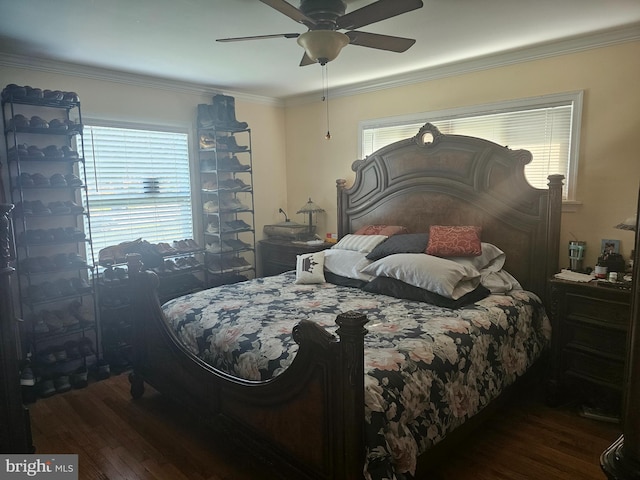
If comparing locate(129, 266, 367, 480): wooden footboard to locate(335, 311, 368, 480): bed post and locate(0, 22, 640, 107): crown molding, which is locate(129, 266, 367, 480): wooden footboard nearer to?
locate(335, 311, 368, 480): bed post

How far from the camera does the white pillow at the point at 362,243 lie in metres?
3.62

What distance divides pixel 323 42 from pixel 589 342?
2.42 meters

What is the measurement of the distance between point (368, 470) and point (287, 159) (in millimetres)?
4115

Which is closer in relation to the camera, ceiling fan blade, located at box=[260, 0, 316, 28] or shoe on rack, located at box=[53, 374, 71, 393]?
ceiling fan blade, located at box=[260, 0, 316, 28]

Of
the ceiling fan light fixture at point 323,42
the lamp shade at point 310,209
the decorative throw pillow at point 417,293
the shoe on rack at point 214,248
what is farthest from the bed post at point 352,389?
the lamp shade at point 310,209

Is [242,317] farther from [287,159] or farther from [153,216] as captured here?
[287,159]

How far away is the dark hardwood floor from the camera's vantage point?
7.29 feet

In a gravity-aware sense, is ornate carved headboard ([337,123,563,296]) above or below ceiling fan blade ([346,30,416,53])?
below

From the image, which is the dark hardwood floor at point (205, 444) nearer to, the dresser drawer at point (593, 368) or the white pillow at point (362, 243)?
the dresser drawer at point (593, 368)

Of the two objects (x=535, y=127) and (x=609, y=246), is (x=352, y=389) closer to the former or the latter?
(x=609, y=246)

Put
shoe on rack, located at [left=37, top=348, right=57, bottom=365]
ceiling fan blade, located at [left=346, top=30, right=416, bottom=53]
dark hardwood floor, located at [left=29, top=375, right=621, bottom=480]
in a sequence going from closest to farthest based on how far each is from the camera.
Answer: dark hardwood floor, located at [left=29, top=375, right=621, bottom=480], ceiling fan blade, located at [left=346, top=30, right=416, bottom=53], shoe on rack, located at [left=37, top=348, right=57, bottom=365]

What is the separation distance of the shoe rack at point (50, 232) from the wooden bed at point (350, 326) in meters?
0.76

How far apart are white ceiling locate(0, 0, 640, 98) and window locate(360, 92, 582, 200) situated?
1.40 feet

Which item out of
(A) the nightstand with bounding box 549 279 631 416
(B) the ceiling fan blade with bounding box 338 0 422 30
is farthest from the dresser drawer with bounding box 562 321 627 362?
(B) the ceiling fan blade with bounding box 338 0 422 30
